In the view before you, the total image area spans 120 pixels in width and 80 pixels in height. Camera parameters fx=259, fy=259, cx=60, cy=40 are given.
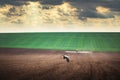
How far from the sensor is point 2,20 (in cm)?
3931

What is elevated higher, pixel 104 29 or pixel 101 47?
pixel 104 29

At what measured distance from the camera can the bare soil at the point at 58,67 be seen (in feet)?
71.4

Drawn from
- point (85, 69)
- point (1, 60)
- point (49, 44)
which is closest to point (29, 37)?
point (49, 44)

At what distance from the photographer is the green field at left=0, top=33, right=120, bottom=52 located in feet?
122

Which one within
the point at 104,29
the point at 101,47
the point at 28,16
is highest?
the point at 28,16

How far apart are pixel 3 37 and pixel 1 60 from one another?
736 inches

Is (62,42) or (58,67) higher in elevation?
(58,67)

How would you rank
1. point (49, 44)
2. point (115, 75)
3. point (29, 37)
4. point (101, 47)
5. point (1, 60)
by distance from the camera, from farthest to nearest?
point (29, 37)
point (49, 44)
point (101, 47)
point (1, 60)
point (115, 75)

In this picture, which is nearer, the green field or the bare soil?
the bare soil

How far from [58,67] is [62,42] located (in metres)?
16.9

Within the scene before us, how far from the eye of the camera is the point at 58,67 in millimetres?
24250

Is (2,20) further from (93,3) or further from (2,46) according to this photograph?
(93,3)

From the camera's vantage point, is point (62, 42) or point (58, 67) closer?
point (58, 67)

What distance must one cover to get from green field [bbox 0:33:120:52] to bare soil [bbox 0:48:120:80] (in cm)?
771
